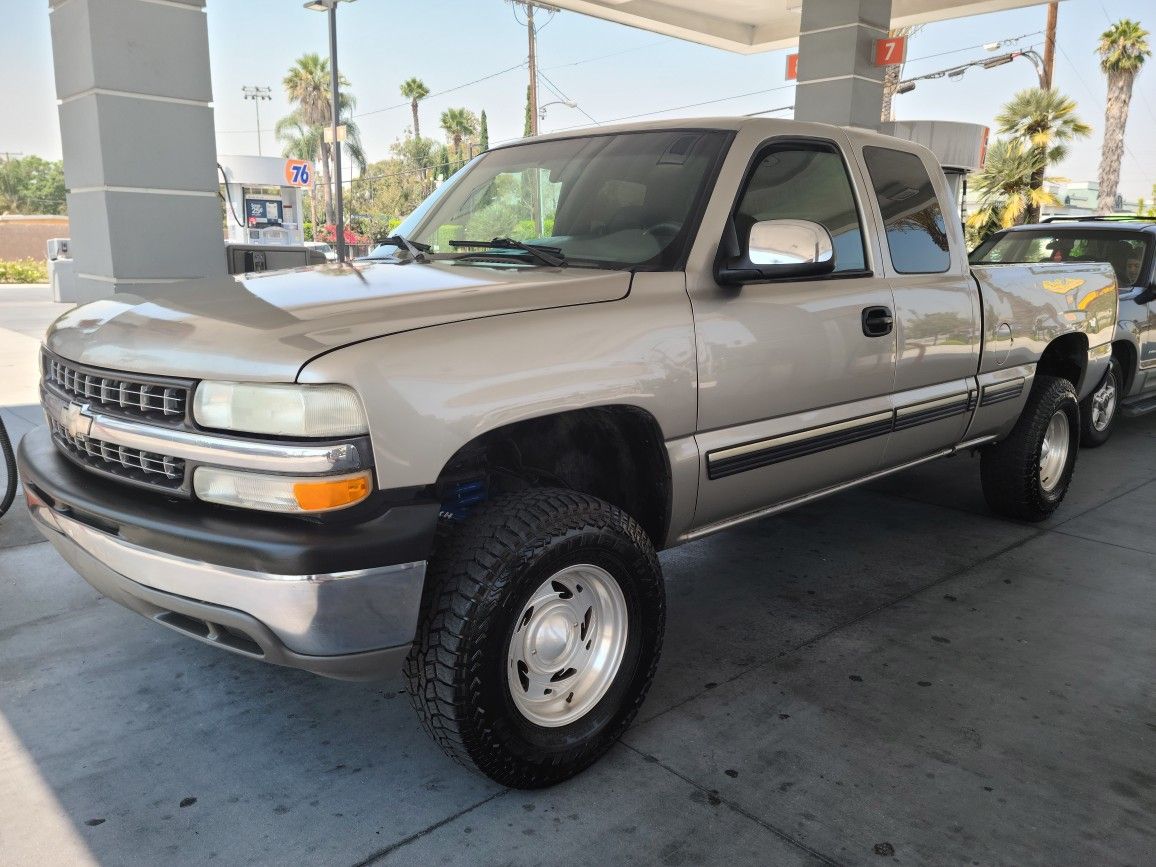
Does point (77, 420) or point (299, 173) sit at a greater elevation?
point (299, 173)

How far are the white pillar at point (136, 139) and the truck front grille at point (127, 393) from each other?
379 centimetres

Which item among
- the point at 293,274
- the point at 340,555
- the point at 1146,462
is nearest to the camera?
the point at 340,555

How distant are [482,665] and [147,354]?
3.92 ft

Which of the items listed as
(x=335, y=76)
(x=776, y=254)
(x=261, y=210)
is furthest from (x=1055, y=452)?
(x=261, y=210)

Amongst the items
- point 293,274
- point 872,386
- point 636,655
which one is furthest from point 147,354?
point 872,386

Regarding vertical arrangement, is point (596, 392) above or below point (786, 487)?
above

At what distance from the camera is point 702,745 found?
287 cm

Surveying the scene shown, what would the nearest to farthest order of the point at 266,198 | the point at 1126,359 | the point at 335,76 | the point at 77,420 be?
the point at 77,420 → the point at 1126,359 → the point at 335,76 → the point at 266,198

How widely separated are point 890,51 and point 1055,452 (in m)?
6.48

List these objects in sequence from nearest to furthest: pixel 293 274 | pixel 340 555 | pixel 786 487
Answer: pixel 340 555, pixel 293 274, pixel 786 487

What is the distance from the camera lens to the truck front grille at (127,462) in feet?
7.61

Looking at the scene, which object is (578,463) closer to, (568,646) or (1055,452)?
(568,646)

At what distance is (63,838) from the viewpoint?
2402 millimetres

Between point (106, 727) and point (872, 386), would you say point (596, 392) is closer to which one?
point (872, 386)
